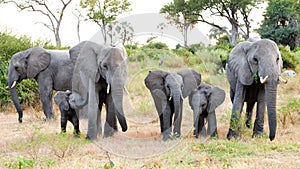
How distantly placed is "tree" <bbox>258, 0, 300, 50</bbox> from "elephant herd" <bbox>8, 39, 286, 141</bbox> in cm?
2969

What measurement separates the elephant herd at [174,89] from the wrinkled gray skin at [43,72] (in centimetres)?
279

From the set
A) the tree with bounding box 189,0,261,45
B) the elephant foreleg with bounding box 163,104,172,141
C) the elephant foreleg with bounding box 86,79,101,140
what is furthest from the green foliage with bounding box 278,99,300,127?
the tree with bounding box 189,0,261,45

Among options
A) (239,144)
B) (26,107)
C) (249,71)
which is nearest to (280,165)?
(239,144)

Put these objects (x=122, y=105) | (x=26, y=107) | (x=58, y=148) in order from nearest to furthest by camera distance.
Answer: (x=58, y=148) < (x=122, y=105) < (x=26, y=107)

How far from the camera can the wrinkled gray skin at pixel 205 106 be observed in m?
8.25

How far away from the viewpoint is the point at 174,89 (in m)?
7.84

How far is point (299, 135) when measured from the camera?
8.22 meters

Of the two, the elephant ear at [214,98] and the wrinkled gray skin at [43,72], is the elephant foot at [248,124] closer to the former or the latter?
the elephant ear at [214,98]

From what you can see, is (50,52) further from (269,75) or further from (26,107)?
(269,75)

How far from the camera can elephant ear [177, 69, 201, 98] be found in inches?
319

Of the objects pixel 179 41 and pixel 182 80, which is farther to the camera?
pixel 182 80

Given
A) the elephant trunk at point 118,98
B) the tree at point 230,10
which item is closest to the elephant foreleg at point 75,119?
the elephant trunk at point 118,98

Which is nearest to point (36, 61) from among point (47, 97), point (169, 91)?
point (47, 97)

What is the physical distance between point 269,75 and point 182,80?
142 cm
